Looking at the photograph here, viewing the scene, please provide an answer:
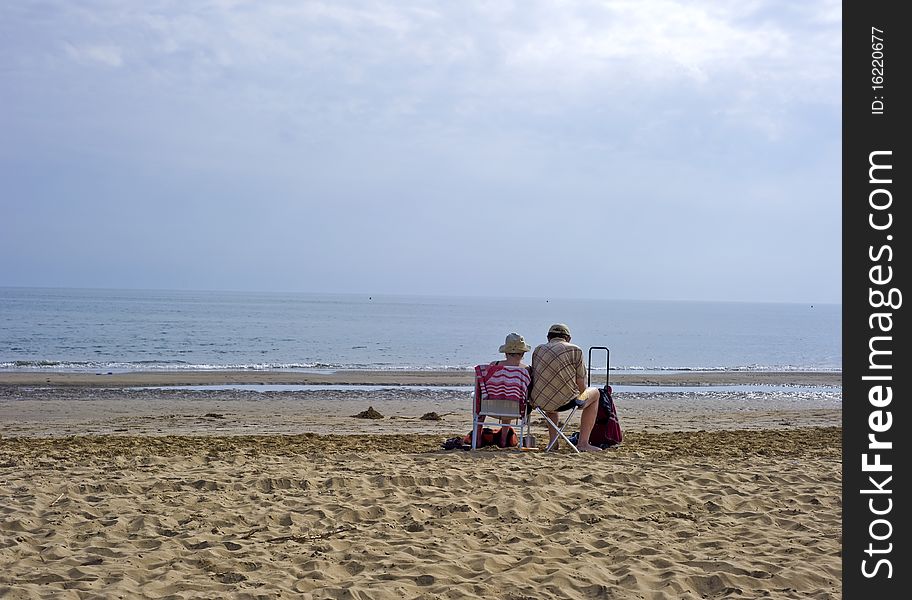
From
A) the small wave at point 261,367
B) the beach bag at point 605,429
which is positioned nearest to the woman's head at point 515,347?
the beach bag at point 605,429

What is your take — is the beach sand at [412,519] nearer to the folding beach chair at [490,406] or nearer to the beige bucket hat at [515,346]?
the folding beach chair at [490,406]

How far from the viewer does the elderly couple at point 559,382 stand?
8.64m

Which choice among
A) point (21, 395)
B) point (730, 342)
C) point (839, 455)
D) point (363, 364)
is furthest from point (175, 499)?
point (730, 342)

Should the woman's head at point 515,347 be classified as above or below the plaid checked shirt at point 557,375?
above

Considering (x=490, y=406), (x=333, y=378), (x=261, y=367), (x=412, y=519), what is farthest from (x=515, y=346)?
(x=261, y=367)

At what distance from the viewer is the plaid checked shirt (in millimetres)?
8633

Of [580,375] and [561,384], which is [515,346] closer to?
[561,384]

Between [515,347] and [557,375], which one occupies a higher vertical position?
[515,347]

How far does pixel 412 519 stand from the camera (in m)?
5.67

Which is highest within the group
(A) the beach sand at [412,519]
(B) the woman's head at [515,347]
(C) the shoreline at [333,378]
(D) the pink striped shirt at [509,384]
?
(B) the woman's head at [515,347]

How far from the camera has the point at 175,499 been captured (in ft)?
20.0

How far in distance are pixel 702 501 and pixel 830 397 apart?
660 inches

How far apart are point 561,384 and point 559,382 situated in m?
0.03

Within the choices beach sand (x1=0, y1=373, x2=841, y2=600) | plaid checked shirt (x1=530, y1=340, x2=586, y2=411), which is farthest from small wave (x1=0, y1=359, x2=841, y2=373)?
plaid checked shirt (x1=530, y1=340, x2=586, y2=411)
